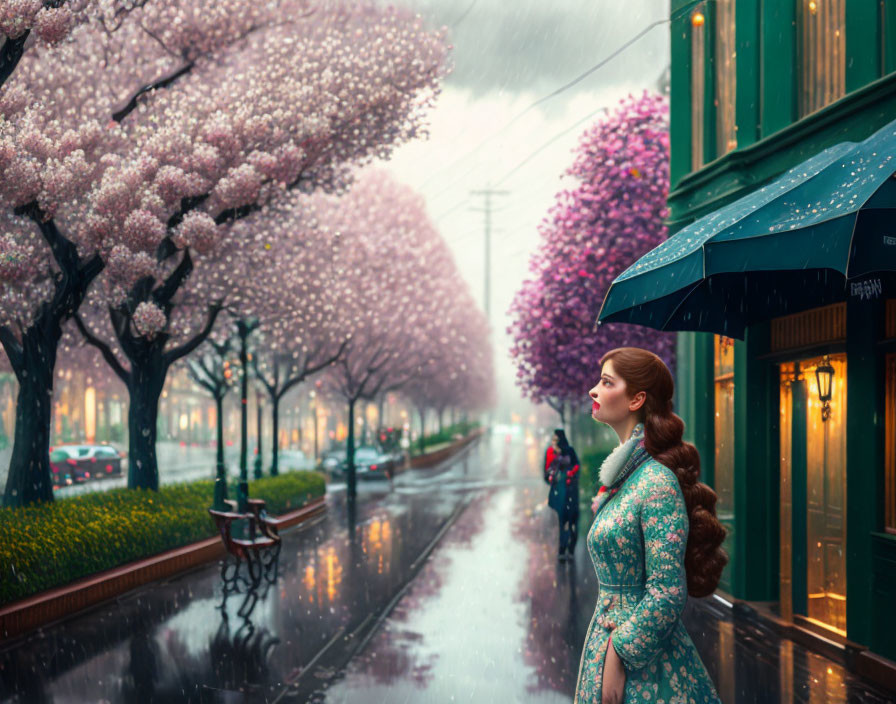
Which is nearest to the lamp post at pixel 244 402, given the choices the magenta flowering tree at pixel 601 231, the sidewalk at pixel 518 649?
the sidewalk at pixel 518 649

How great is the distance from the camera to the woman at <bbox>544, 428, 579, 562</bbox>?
16.1 meters

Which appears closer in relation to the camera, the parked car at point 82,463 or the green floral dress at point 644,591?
the green floral dress at point 644,591

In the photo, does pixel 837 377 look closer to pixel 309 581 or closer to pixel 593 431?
pixel 309 581

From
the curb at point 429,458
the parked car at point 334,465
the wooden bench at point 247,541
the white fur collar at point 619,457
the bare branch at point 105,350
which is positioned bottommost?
the curb at point 429,458

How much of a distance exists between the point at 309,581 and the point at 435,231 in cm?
3620

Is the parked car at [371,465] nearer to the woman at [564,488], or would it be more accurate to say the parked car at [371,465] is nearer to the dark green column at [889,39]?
the woman at [564,488]

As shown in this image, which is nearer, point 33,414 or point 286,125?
point 33,414

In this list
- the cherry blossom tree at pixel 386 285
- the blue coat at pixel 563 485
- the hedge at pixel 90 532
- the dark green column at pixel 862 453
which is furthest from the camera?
the cherry blossom tree at pixel 386 285

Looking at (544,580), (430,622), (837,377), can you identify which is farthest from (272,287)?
(837,377)

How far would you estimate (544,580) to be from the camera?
46.3ft

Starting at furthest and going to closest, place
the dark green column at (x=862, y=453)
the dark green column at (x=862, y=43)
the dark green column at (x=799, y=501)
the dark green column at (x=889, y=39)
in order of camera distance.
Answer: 1. the dark green column at (x=799, y=501)
2. the dark green column at (x=862, y=43)
3. the dark green column at (x=889, y=39)
4. the dark green column at (x=862, y=453)

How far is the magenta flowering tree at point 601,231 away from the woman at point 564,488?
6167 mm

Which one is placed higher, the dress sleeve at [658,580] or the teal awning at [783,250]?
the teal awning at [783,250]

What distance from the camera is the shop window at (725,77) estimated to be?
12.8m
